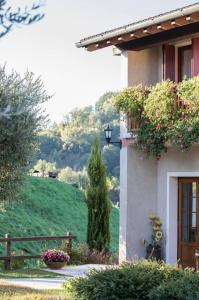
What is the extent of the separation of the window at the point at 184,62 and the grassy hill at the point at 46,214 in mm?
13871

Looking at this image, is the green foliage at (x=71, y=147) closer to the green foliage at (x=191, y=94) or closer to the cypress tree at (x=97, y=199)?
the cypress tree at (x=97, y=199)

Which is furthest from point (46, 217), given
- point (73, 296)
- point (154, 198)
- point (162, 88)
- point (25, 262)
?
point (73, 296)

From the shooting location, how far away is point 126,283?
36.3 ft

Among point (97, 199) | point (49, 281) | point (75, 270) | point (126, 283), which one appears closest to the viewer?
point (126, 283)

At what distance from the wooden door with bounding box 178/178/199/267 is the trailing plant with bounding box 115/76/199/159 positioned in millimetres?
1174

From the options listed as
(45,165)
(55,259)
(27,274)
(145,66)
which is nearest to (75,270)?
(55,259)

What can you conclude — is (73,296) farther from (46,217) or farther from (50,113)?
(46,217)

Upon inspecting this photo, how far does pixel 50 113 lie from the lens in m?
16.3

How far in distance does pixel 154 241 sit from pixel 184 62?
4645mm

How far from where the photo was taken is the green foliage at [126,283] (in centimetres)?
1088

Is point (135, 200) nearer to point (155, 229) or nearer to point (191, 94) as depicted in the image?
point (155, 229)

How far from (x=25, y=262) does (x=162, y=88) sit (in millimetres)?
8754

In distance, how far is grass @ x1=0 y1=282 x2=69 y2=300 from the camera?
13.5 m

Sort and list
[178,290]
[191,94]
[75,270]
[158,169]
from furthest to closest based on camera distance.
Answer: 1. [75,270]
2. [158,169]
3. [191,94]
4. [178,290]
